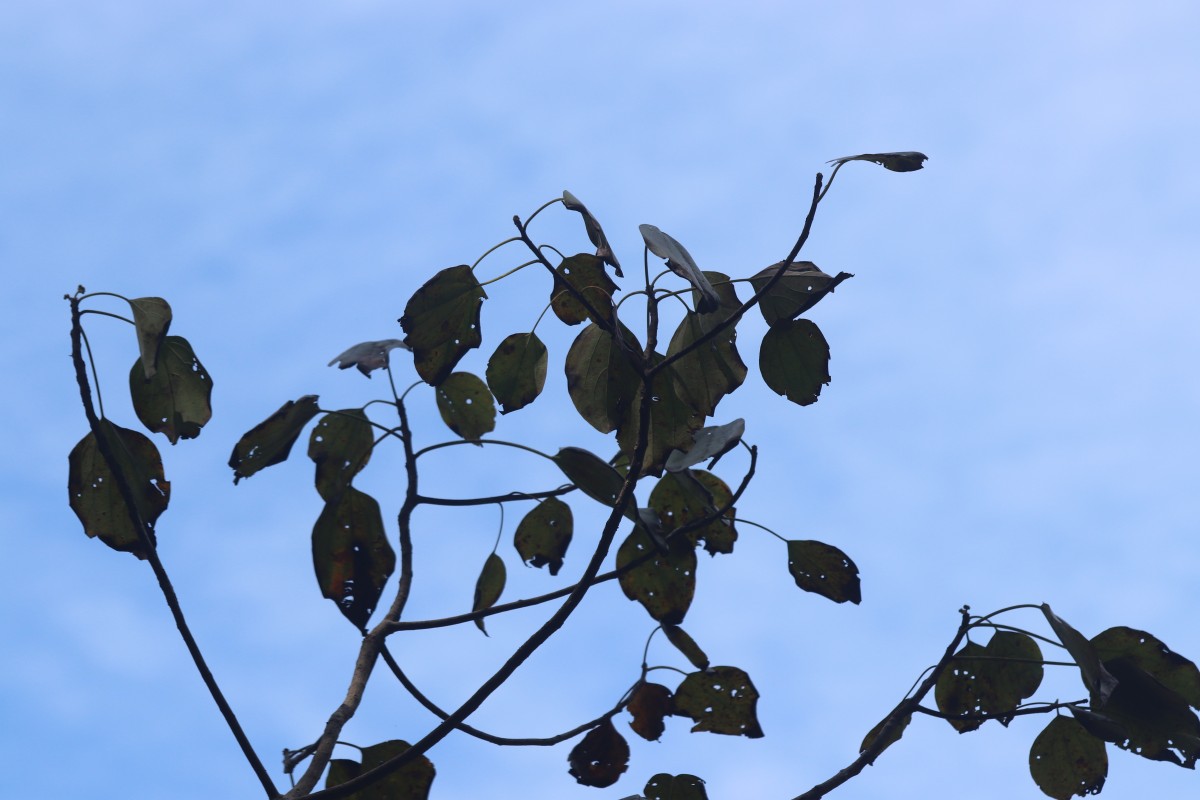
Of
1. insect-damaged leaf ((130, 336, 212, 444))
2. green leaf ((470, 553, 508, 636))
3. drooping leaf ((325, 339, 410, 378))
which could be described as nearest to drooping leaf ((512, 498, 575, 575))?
green leaf ((470, 553, 508, 636))

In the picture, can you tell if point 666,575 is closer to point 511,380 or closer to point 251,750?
point 511,380

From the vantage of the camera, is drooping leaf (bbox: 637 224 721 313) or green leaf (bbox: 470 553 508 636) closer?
drooping leaf (bbox: 637 224 721 313)

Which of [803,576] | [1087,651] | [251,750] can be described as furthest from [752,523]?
[251,750]

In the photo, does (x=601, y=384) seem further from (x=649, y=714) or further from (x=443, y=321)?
(x=649, y=714)

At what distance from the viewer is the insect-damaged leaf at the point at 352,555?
4.41ft

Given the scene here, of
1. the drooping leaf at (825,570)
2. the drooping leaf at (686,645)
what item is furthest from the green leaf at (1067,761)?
the drooping leaf at (686,645)

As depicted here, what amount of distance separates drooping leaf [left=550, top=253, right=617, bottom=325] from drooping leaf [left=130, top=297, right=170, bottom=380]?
1.50ft

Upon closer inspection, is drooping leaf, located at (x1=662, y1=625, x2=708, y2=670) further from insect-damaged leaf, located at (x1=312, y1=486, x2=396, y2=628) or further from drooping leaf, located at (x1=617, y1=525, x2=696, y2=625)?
insect-damaged leaf, located at (x1=312, y1=486, x2=396, y2=628)

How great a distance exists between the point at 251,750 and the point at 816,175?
88 cm

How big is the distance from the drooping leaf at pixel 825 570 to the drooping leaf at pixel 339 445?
630mm

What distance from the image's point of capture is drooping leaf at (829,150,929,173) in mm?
1202

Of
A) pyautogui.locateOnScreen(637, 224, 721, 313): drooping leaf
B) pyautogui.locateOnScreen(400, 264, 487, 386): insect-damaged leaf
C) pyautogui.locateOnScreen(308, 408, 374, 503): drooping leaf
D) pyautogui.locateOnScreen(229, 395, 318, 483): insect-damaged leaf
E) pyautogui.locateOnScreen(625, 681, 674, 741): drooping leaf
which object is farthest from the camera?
pyautogui.locateOnScreen(625, 681, 674, 741): drooping leaf

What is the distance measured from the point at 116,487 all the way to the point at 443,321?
1.47 ft

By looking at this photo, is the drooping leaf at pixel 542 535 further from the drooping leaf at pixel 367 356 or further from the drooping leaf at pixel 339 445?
the drooping leaf at pixel 367 356
